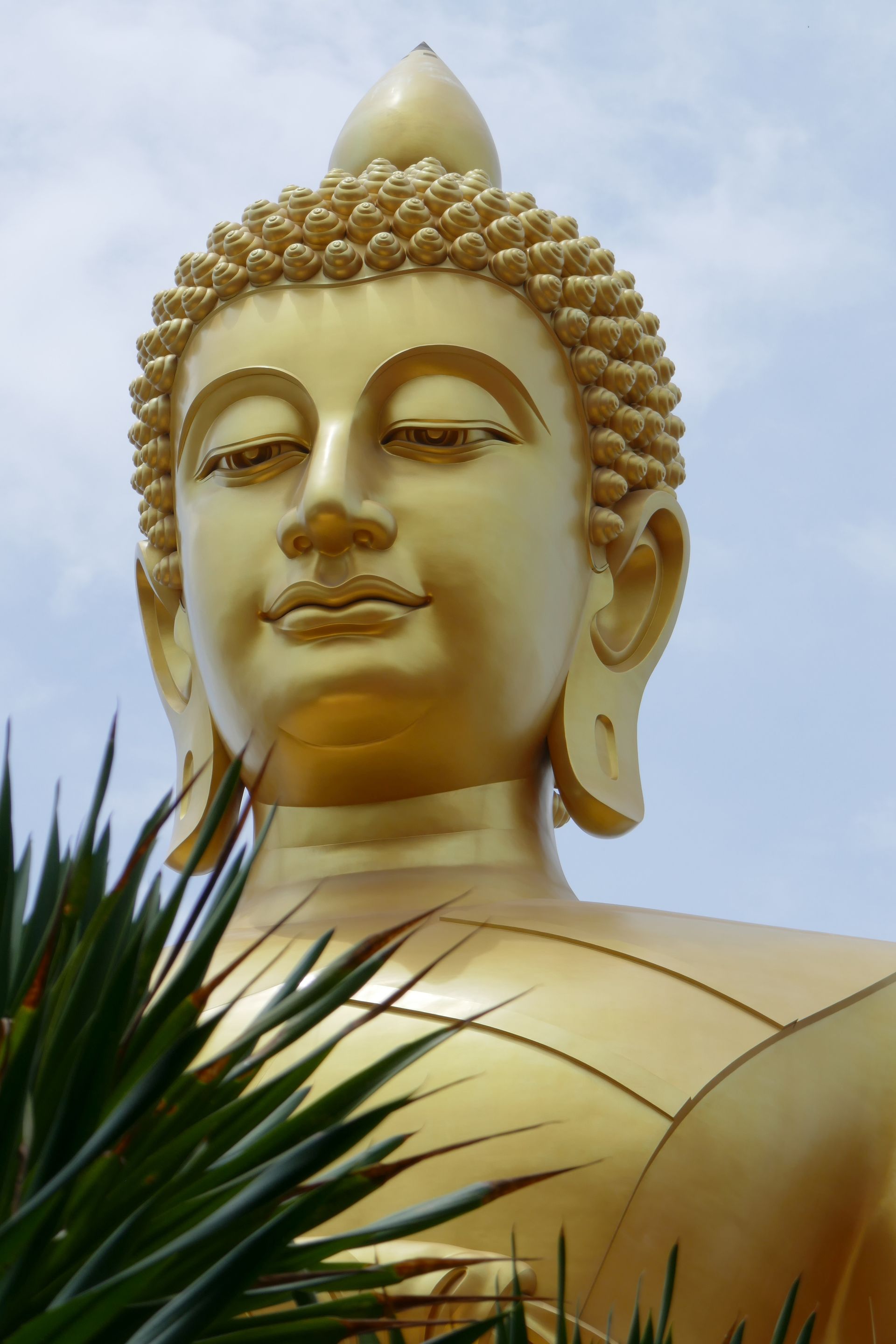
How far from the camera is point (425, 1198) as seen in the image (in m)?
3.61

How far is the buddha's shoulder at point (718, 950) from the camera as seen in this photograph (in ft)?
12.7

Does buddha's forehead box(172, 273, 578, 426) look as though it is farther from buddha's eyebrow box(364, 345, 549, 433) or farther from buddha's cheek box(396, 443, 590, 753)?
buddha's cheek box(396, 443, 590, 753)

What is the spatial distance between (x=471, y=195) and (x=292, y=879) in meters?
1.85

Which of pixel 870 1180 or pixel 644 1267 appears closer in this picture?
pixel 644 1267

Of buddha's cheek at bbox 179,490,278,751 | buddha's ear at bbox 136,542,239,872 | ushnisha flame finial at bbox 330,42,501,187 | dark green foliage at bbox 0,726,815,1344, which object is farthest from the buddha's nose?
dark green foliage at bbox 0,726,815,1344

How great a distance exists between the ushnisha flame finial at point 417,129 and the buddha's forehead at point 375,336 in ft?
2.22

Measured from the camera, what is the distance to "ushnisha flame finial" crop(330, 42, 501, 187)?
524cm

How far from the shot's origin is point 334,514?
14.0 ft

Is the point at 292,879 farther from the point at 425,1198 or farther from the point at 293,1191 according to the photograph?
the point at 293,1191

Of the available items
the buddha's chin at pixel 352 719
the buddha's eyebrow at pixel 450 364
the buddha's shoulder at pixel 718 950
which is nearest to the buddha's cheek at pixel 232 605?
the buddha's chin at pixel 352 719

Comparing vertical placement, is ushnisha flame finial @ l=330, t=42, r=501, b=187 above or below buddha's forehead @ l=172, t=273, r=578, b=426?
above

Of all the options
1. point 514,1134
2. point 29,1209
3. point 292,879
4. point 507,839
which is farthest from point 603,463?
point 29,1209

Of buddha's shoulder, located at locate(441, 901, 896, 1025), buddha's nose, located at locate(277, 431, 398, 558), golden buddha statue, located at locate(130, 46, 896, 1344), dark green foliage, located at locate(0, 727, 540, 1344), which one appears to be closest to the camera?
dark green foliage, located at locate(0, 727, 540, 1344)

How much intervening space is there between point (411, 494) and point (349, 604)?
0.31 m
